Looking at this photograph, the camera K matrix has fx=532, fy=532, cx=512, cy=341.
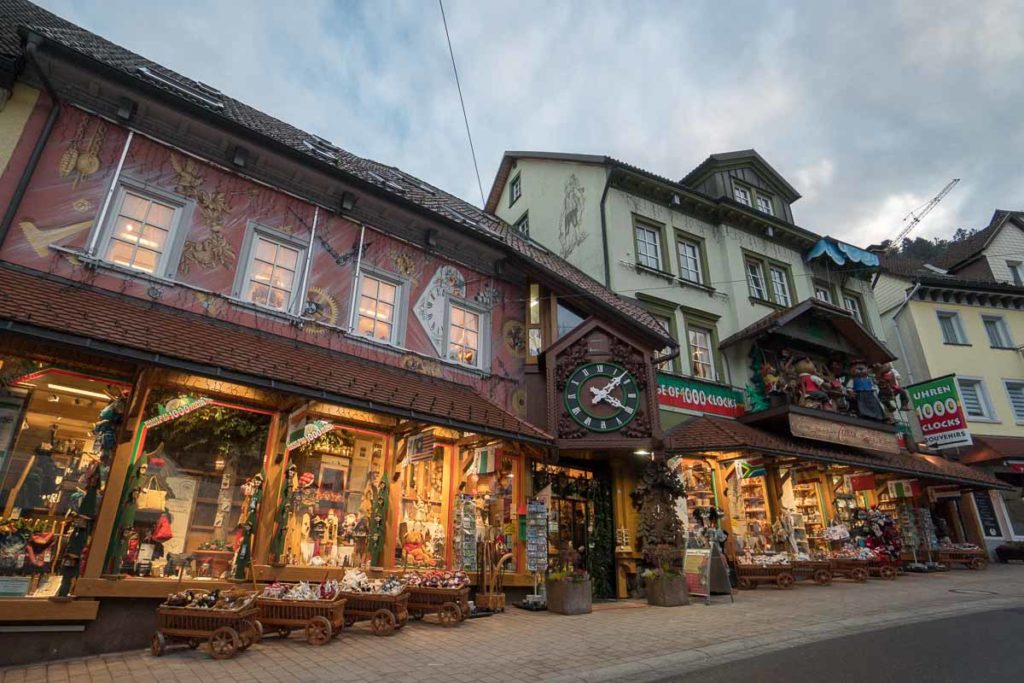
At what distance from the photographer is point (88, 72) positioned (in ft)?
28.6

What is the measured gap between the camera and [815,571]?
609 inches

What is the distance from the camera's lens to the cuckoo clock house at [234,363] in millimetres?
7430

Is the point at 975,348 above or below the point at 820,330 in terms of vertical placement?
above

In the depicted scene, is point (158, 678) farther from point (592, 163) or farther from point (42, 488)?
point (592, 163)

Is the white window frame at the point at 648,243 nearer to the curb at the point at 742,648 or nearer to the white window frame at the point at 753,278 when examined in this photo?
the white window frame at the point at 753,278

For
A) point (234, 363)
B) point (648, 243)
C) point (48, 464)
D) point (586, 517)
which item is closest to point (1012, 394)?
point (648, 243)

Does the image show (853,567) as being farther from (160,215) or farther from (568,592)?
(160,215)

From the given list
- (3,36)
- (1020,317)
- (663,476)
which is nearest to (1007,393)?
(1020,317)

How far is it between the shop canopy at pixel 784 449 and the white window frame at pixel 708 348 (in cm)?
167

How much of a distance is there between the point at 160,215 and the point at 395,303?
4.60 m

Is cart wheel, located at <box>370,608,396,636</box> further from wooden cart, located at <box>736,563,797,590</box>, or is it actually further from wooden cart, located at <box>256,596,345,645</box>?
wooden cart, located at <box>736,563,797,590</box>

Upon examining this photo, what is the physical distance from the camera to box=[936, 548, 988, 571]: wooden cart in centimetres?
1925

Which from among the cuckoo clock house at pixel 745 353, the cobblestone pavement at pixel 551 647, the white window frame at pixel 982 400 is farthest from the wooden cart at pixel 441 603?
the white window frame at pixel 982 400

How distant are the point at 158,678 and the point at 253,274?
21.7ft
